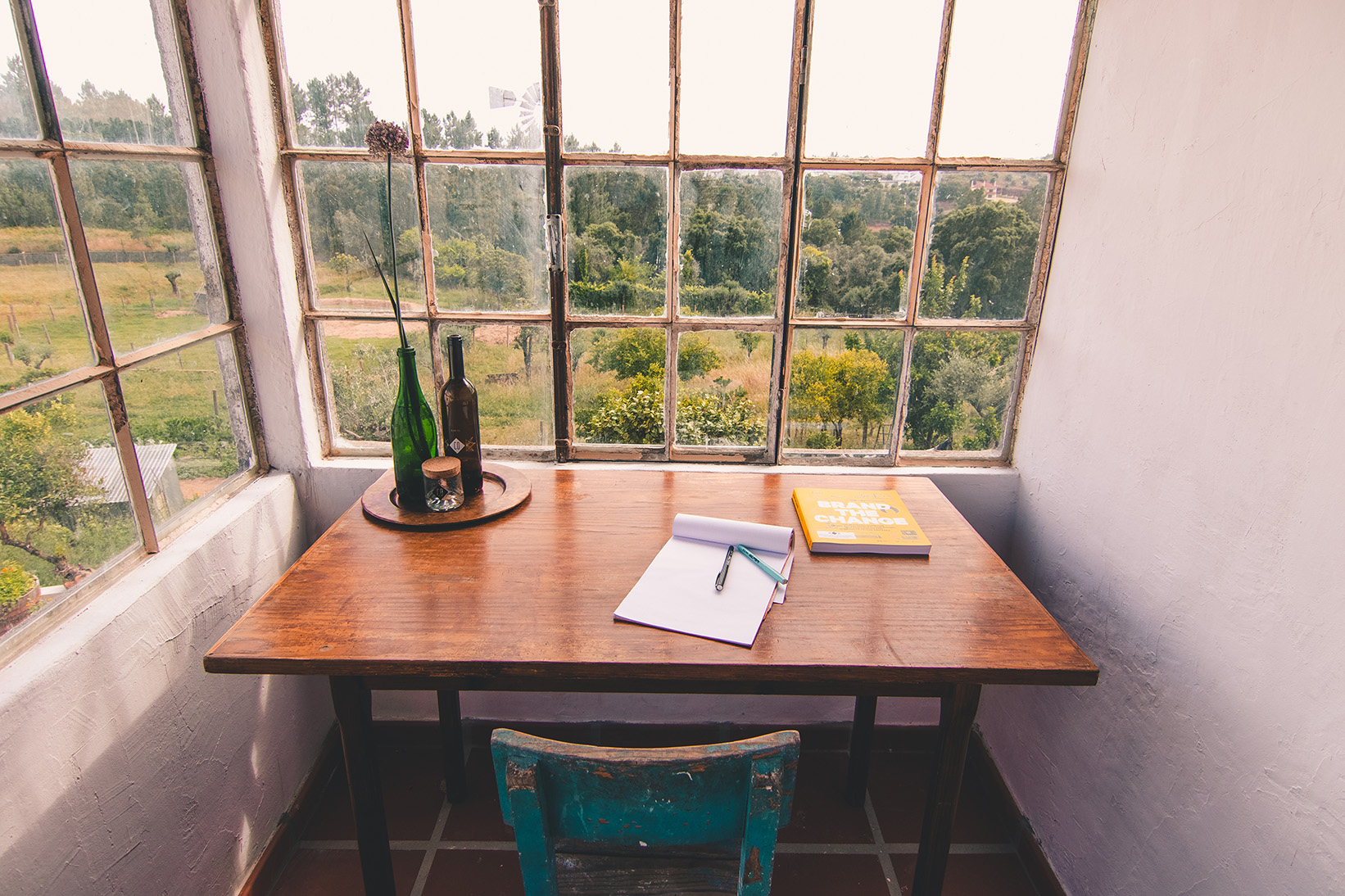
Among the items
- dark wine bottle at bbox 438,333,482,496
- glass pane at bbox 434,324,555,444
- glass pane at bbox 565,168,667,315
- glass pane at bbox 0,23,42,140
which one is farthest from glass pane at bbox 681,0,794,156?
glass pane at bbox 0,23,42,140

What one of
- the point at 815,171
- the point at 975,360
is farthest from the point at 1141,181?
the point at 815,171

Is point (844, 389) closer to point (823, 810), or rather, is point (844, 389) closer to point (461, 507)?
point (461, 507)

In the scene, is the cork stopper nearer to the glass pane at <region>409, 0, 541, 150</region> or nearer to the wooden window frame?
the wooden window frame

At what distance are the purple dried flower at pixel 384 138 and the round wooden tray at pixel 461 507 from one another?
80 cm

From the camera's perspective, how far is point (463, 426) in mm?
1668

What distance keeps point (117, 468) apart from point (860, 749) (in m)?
1.96

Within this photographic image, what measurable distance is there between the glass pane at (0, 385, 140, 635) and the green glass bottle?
0.53m

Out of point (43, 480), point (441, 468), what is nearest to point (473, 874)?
point (441, 468)

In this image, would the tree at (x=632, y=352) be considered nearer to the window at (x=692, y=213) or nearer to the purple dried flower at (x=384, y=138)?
the window at (x=692, y=213)

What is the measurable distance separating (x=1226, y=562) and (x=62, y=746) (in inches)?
80.5

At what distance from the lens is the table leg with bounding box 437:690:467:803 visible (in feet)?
6.41

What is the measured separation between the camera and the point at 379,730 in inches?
87.4

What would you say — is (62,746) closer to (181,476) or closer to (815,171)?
→ (181,476)

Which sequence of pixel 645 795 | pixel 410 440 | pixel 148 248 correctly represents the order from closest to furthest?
pixel 645 795 → pixel 148 248 → pixel 410 440
